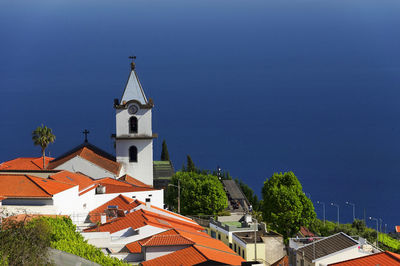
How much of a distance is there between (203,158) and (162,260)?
16262 cm

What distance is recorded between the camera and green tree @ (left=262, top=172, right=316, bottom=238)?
48.9 meters

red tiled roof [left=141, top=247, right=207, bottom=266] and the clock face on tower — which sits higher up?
the clock face on tower

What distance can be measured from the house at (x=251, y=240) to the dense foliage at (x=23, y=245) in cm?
1436

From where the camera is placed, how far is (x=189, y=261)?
27.9 meters

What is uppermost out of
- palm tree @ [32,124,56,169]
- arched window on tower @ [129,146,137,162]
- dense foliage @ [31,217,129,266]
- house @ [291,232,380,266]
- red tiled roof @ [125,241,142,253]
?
palm tree @ [32,124,56,169]

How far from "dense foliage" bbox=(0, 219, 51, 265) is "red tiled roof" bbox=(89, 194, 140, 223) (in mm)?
18202

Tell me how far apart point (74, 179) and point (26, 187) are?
8.74 metres

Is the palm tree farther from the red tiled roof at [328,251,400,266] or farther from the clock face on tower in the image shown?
the red tiled roof at [328,251,400,266]

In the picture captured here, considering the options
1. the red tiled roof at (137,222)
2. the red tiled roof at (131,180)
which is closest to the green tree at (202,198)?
the red tiled roof at (131,180)

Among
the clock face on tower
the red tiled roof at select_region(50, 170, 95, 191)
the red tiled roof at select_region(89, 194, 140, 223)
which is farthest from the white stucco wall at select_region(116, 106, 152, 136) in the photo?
the red tiled roof at select_region(89, 194, 140, 223)

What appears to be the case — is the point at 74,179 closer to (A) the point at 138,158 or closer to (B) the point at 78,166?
(B) the point at 78,166

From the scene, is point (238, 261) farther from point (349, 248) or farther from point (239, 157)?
point (239, 157)

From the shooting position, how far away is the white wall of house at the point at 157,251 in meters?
29.7

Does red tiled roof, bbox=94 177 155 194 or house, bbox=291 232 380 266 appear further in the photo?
red tiled roof, bbox=94 177 155 194
